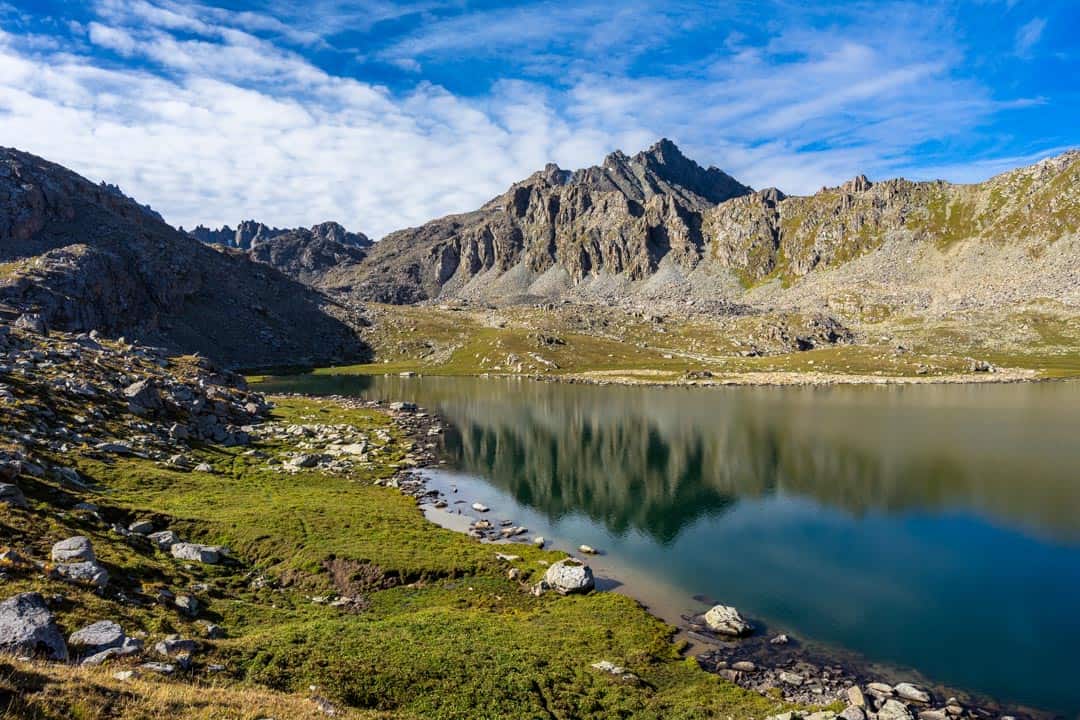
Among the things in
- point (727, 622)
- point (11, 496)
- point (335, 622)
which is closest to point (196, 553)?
point (11, 496)

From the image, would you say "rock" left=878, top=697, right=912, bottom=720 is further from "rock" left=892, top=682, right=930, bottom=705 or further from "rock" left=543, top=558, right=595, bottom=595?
"rock" left=543, top=558, right=595, bottom=595

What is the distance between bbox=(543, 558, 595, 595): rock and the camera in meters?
37.5

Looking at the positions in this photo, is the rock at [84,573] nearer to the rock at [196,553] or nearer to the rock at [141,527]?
the rock at [196,553]

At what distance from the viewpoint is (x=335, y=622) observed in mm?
27797

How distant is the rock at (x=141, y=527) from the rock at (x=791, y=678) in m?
38.2

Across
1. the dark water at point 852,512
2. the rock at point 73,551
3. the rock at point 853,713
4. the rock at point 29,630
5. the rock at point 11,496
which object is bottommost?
the dark water at point 852,512

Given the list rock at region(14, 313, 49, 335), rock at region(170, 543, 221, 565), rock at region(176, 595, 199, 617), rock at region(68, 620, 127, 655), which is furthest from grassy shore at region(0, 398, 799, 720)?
rock at region(14, 313, 49, 335)

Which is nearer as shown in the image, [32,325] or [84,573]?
[84,573]

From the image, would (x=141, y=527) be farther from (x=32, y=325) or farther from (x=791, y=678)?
(x=32, y=325)

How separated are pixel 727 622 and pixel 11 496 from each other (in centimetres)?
4015

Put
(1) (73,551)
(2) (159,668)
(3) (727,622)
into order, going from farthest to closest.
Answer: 1. (3) (727,622)
2. (1) (73,551)
3. (2) (159,668)

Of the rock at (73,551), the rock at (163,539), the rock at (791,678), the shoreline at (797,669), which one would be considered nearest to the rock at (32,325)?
the rock at (163,539)

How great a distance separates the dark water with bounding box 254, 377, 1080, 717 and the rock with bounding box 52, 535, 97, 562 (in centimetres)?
3464

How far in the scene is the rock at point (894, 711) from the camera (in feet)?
82.2
